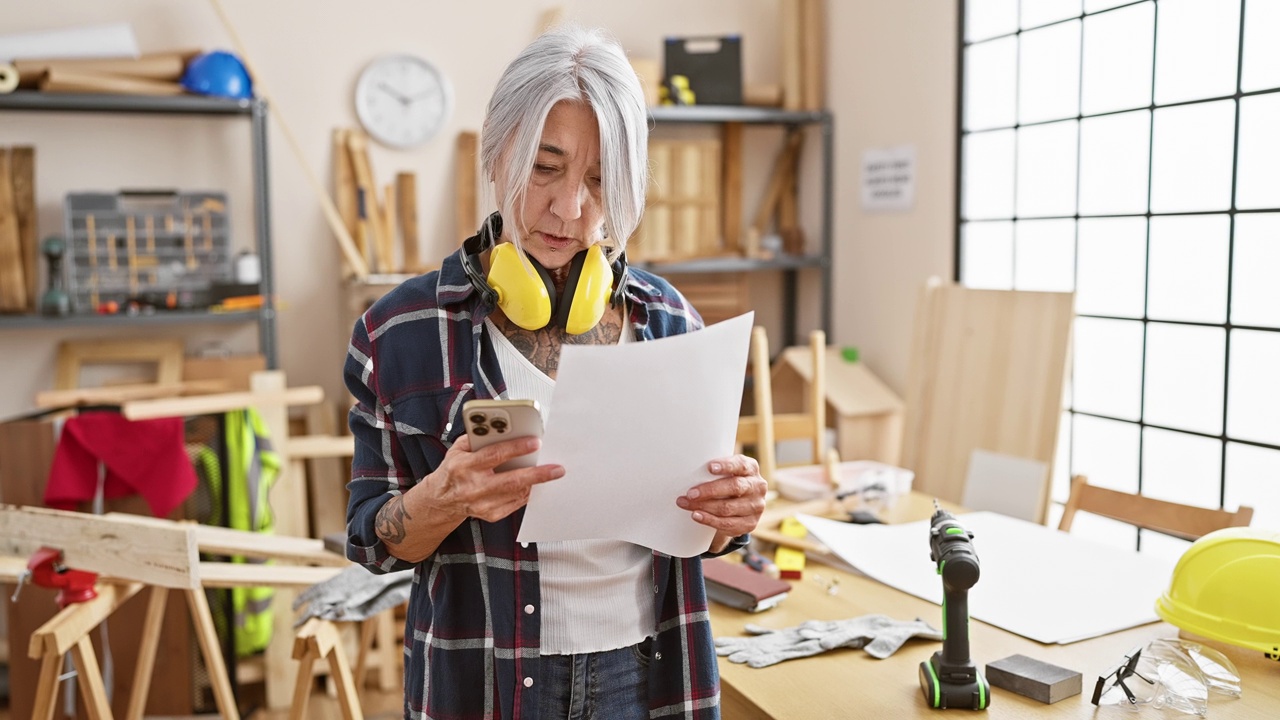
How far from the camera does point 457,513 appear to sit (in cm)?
118

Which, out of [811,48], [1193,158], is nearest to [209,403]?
[811,48]

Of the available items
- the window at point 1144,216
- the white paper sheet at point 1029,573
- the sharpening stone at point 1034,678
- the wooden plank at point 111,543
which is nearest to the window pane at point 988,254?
the window at point 1144,216

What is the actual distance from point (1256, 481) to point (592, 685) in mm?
2282

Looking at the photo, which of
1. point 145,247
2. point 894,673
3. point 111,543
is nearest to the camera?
point 894,673

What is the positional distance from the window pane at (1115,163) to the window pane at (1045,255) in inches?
4.7

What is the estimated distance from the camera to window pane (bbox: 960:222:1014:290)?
3.64 metres

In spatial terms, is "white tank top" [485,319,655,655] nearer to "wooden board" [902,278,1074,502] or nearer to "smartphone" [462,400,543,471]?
"smartphone" [462,400,543,471]

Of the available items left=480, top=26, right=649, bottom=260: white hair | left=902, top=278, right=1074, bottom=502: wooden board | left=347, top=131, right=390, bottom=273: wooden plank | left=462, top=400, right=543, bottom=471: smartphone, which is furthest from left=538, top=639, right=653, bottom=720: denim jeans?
left=347, top=131, right=390, bottom=273: wooden plank

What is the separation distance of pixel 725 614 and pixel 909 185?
8.37 ft

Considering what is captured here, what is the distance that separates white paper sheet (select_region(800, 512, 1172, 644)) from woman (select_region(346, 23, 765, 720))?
693mm

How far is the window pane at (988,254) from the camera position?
3.64m

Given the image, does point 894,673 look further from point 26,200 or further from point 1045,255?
point 26,200

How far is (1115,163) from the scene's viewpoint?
3.20 m

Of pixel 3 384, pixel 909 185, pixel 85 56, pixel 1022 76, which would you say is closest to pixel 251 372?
pixel 3 384
